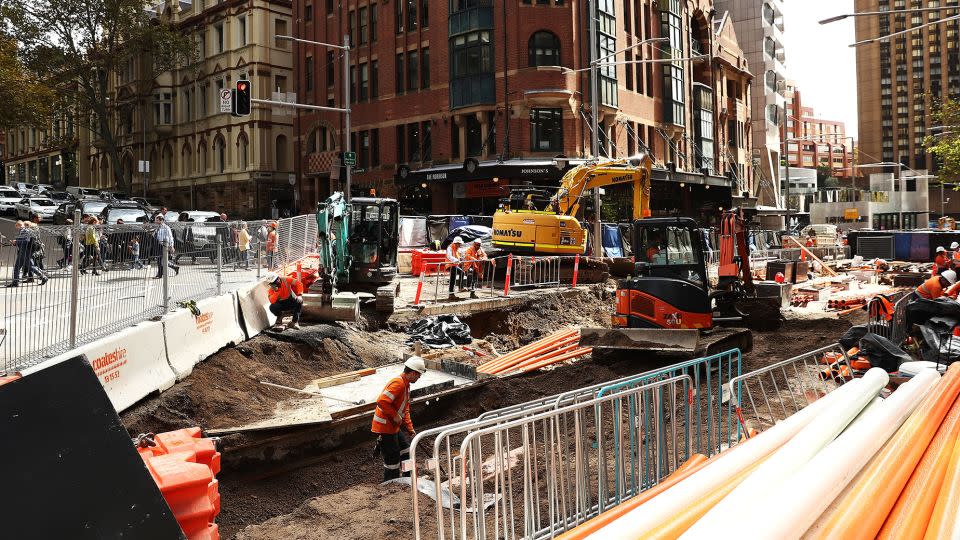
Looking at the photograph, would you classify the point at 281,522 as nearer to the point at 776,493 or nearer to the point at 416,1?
the point at 776,493

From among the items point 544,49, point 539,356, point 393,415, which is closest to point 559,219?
point 539,356

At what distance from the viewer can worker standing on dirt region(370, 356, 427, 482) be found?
29.8ft

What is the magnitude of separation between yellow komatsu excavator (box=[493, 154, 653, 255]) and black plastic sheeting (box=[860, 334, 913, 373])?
1416cm

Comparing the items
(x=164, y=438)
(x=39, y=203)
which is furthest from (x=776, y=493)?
(x=39, y=203)

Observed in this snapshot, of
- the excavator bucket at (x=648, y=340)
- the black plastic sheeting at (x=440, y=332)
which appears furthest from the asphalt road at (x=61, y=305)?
the excavator bucket at (x=648, y=340)

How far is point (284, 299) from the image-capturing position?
611 inches

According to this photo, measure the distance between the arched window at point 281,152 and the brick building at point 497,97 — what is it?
294 centimetres

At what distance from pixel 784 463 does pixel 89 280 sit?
27.2 feet

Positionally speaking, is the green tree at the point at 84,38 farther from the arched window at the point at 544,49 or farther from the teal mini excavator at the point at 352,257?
the teal mini excavator at the point at 352,257

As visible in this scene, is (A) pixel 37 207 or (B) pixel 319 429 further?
(A) pixel 37 207

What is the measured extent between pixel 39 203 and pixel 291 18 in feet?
74.4

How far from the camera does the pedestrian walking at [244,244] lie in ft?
52.0

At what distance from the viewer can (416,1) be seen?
42.7 m

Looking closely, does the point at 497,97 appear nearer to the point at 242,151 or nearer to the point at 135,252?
the point at 242,151
